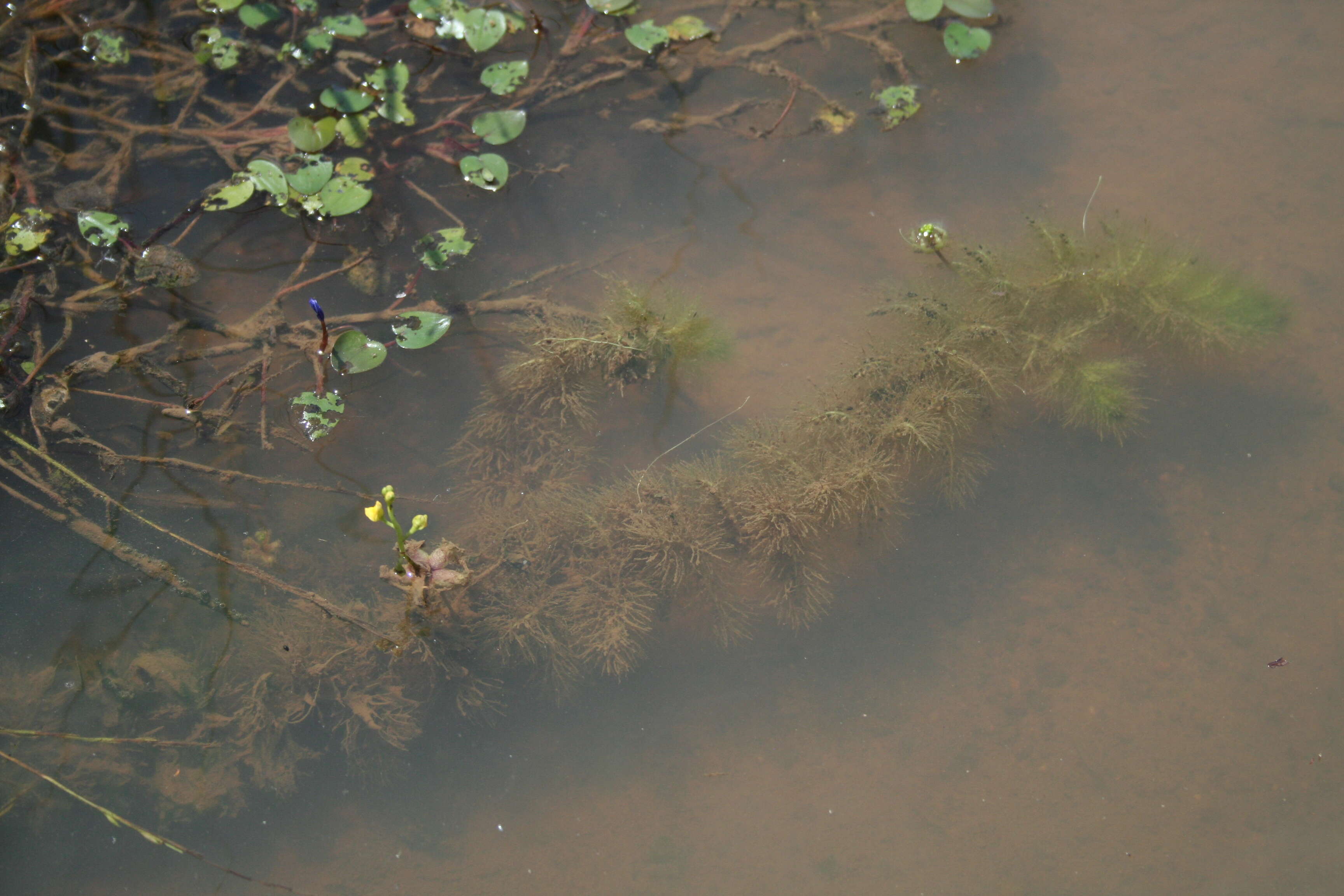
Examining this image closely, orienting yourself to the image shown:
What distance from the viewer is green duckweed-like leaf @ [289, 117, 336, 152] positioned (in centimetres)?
337

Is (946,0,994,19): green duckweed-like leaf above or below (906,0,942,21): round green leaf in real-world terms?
above

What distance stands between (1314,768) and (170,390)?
4444 mm

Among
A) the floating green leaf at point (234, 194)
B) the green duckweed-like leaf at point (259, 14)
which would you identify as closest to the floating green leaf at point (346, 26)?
the green duckweed-like leaf at point (259, 14)

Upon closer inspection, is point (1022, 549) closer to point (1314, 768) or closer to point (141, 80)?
point (1314, 768)

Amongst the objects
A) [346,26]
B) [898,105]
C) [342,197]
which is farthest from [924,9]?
[342,197]

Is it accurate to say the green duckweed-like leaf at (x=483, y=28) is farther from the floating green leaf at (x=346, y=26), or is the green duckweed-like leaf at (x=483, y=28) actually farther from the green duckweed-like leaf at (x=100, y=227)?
the green duckweed-like leaf at (x=100, y=227)

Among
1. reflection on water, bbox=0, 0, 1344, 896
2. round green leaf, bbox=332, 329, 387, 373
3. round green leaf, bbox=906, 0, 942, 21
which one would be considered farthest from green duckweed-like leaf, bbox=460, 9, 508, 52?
round green leaf, bbox=906, 0, 942, 21

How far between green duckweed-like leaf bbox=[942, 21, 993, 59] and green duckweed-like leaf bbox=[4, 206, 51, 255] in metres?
3.96

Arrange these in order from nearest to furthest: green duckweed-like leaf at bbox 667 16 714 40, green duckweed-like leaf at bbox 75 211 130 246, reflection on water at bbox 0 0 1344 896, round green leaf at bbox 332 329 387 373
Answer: reflection on water at bbox 0 0 1344 896 → round green leaf at bbox 332 329 387 373 → green duckweed-like leaf at bbox 75 211 130 246 → green duckweed-like leaf at bbox 667 16 714 40

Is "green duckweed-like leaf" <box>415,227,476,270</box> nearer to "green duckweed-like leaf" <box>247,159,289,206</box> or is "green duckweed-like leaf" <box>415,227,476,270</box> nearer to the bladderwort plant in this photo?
"green duckweed-like leaf" <box>247,159,289,206</box>

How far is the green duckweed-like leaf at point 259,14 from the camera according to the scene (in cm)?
364

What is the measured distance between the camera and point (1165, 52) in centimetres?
377

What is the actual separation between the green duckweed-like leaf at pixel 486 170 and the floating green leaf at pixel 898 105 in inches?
67.5

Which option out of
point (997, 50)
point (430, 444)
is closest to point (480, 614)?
point (430, 444)
